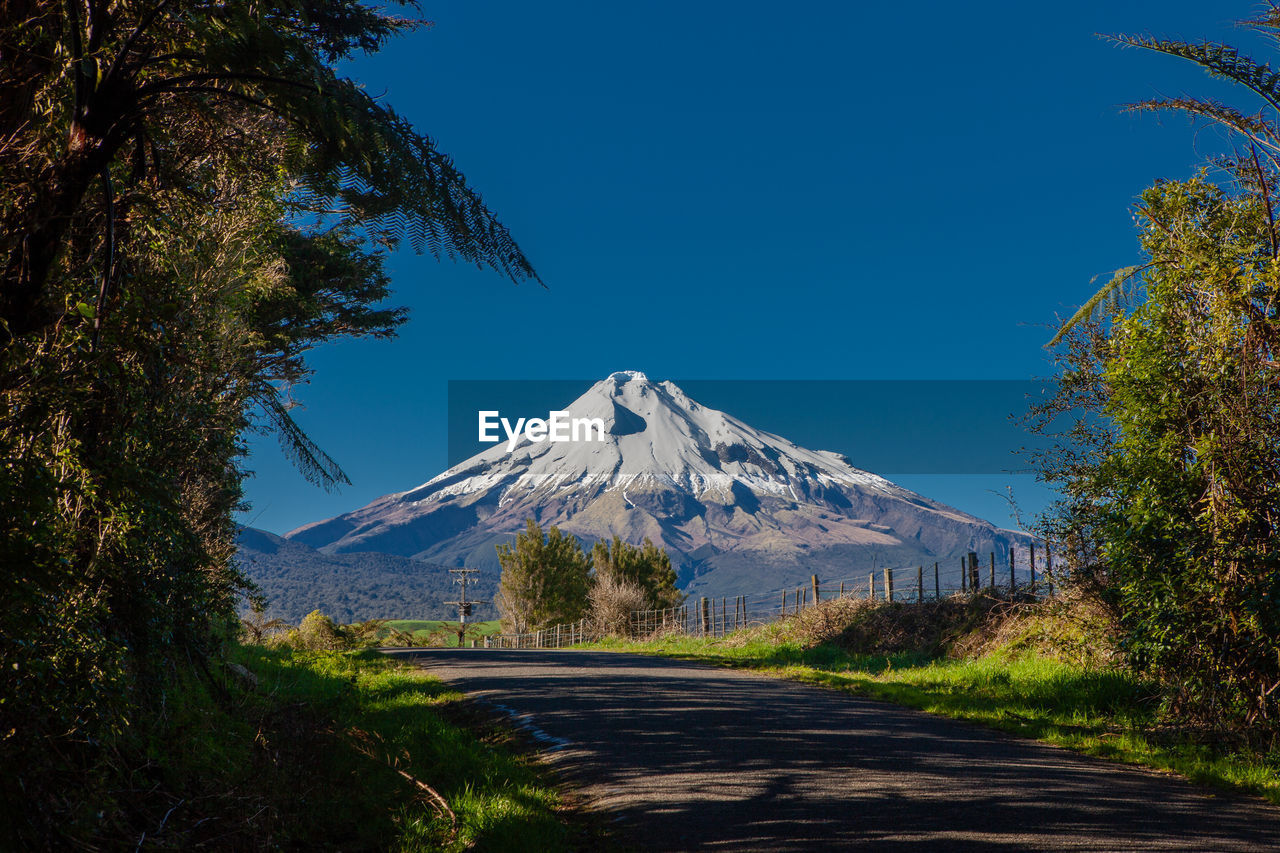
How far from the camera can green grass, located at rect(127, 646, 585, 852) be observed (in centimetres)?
460

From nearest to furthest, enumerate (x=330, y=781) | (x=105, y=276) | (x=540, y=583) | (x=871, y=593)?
(x=105, y=276) < (x=330, y=781) < (x=871, y=593) < (x=540, y=583)

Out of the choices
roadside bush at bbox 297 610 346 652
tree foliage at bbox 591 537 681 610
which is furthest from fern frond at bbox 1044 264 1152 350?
tree foliage at bbox 591 537 681 610

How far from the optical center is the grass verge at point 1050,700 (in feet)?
20.3

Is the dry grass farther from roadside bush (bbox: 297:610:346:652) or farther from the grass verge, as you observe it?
roadside bush (bbox: 297:610:346:652)

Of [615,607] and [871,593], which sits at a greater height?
[871,593]

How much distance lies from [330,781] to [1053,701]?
7.58 metres

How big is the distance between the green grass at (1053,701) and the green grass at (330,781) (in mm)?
4708

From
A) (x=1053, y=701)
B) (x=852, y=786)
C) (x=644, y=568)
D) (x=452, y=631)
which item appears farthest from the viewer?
(x=452, y=631)

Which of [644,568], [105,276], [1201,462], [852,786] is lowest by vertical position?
[644,568]

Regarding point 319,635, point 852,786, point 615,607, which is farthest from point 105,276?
point 615,607

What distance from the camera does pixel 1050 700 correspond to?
895cm

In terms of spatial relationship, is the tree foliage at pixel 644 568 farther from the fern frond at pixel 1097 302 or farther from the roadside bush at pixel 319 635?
the fern frond at pixel 1097 302

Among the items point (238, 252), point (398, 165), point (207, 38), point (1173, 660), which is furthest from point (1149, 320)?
point (238, 252)

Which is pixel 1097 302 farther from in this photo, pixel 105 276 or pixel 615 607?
pixel 615 607
